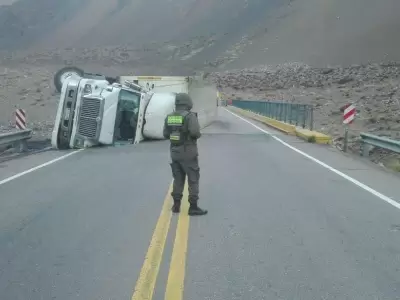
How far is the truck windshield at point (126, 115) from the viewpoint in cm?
2050

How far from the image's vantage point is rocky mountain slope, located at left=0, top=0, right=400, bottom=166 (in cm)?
4694

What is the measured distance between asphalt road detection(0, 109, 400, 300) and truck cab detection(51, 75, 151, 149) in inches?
Result: 213

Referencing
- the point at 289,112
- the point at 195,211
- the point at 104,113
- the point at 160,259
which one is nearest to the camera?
the point at 160,259

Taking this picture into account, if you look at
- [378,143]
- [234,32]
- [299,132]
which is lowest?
[299,132]

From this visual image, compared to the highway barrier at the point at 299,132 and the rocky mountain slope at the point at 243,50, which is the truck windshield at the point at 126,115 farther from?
the rocky mountain slope at the point at 243,50

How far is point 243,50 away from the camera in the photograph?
408ft

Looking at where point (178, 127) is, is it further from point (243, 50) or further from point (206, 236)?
point (243, 50)

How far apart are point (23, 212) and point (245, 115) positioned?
33067 mm

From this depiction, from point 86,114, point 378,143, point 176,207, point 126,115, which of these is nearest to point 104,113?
point 86,114

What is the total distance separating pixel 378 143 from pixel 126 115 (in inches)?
332

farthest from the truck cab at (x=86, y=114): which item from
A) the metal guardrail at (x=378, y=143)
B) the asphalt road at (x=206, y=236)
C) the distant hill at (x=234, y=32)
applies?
the distant hill at (x=234, y=32)

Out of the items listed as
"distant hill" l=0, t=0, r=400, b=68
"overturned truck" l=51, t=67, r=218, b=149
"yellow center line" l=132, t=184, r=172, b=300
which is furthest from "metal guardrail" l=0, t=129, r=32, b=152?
"distant hill" l=0, t=0, r=400, b=68

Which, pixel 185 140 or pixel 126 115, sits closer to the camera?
pixel 185 140

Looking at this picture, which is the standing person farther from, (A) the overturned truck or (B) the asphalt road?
(A) the overturned truck
